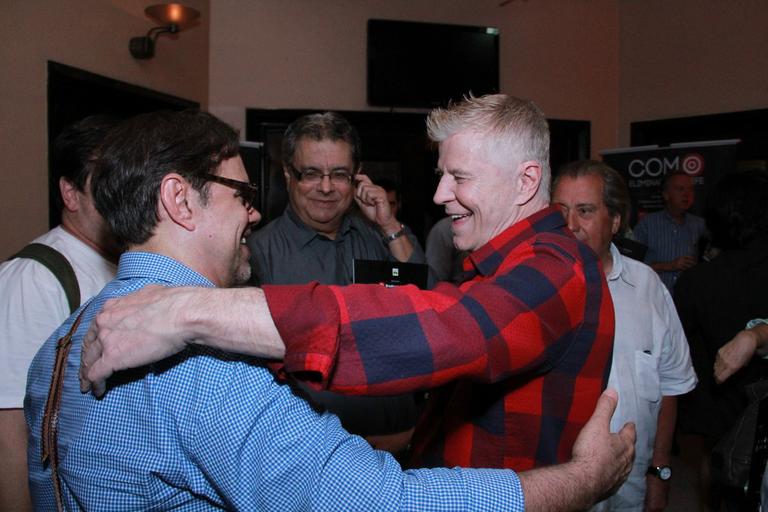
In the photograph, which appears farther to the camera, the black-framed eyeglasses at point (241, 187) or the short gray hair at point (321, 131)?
the short gray hair at point (321, 131)

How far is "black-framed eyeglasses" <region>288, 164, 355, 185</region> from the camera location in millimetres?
2605

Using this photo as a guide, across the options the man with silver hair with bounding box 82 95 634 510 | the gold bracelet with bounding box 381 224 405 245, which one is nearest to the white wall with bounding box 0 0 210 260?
the gold bracelet with bounding box 381 224 405 245

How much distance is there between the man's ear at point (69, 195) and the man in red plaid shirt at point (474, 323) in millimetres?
1172

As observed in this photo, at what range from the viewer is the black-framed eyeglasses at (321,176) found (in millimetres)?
2605

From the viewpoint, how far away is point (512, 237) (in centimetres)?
133

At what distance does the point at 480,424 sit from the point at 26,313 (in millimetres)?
1227

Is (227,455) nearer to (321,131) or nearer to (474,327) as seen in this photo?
(474,327)

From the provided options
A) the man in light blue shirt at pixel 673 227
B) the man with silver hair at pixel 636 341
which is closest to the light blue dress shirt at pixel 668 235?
the man in light blue shirt at pixel 673 227

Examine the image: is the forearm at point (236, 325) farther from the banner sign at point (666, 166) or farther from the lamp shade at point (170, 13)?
the banner sign at point (666, 166)

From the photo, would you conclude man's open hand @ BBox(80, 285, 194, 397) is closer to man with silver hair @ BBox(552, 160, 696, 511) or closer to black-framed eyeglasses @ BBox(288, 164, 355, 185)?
man with silver hair @ BBox(552, 160, 696, 511)

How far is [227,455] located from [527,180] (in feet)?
2.80

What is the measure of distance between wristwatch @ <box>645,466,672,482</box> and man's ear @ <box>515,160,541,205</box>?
54.1 inches

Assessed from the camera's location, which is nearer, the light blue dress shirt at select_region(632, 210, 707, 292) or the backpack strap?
the backpack strap

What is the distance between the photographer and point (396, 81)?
689 centimetres
